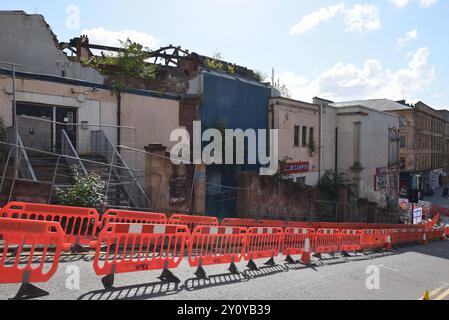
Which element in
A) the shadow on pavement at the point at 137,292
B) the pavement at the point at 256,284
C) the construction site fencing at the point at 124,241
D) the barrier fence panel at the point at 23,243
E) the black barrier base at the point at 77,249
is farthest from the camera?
the black barrier base at the point at 77,249

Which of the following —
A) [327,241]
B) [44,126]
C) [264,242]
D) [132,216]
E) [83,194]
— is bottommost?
[327,241]

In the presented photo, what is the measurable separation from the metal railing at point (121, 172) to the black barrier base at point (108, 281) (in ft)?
17.4

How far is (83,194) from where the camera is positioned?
10.6 m

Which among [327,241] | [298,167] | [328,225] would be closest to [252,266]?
[327,241]

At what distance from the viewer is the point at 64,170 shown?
1227cm

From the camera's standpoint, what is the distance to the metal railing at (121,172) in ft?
41.3

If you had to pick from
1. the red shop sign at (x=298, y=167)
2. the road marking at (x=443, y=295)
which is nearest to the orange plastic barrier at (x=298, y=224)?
the red shop sign at (x=298, y=167)

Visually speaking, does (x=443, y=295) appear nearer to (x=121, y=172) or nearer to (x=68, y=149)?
(x=121, y=172)

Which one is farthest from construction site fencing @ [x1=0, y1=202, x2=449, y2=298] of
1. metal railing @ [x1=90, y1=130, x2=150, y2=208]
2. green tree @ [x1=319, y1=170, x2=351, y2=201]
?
green tree @ [x1=319, y1=170, x2=351, y2=201]

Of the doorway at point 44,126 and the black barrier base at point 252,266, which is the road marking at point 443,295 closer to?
the black barrier base at point 252,266

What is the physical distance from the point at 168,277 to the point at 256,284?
1.67m

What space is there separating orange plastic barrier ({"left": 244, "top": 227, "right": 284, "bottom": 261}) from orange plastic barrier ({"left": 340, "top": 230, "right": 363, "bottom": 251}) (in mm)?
4250

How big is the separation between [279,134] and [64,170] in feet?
45.3

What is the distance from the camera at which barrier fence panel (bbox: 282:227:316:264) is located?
414 inches
